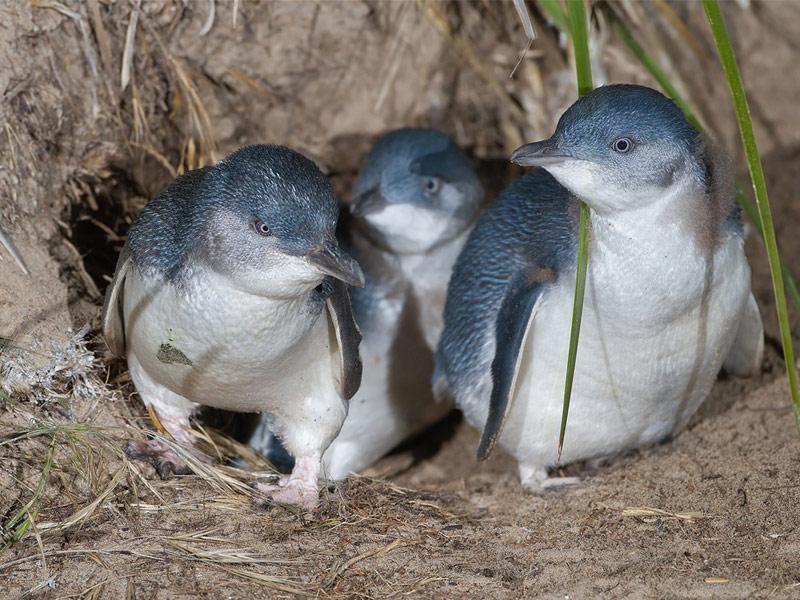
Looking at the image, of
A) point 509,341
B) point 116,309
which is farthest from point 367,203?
point 116,309

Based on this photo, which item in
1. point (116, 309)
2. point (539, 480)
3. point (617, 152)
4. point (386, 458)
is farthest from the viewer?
point (386, 458)

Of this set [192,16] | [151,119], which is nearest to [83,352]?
[151,119]

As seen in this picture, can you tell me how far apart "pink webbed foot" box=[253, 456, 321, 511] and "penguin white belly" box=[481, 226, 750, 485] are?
84 centimetres

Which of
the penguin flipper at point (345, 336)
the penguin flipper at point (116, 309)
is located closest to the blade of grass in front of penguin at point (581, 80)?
the penguin flipper at point (345, 336)

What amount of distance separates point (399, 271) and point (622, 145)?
5.87ft

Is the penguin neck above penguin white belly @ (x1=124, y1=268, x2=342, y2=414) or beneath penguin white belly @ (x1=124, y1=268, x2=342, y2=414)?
above

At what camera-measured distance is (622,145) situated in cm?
304

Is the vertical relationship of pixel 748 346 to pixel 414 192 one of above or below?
below

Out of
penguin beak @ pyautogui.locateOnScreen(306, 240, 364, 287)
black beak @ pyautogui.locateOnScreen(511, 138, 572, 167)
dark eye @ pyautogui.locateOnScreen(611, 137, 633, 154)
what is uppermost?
dark eye @ pyautogui.locateOnScreen(611, 137, 633, 154)

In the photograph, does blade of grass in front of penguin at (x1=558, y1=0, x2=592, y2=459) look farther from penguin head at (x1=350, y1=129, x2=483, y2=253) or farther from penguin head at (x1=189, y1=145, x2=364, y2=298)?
penguin head at (x1=350, y1=129, x2=483, y2=253)

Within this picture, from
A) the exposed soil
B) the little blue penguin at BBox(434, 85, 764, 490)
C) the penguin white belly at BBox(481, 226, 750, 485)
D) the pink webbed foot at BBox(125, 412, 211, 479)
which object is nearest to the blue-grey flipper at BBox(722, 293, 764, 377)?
the little blue penguin at BBox(434, 85, 764, 490)

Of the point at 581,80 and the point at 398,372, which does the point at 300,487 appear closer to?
the point at 398,372

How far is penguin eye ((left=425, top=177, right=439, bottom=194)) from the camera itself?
4.44 meters

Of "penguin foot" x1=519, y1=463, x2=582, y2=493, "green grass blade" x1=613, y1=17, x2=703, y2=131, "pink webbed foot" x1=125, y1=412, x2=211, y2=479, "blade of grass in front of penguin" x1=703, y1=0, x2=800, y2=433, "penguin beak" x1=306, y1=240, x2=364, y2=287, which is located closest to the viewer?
"blade of grass in front of penguin" x1=703, y1=0, x2=800, y2=433
